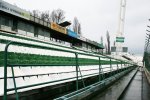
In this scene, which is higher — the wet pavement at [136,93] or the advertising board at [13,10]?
the advertising board at [13,10]

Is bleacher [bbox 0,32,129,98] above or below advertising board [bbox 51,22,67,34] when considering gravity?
below

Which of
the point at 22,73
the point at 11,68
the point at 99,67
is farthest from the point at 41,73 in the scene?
the point at 99,67

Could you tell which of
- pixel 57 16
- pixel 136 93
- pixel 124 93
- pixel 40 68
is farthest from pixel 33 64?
pixel 57 16

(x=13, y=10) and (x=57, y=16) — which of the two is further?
(x=57, y=16)

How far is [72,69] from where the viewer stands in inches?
285

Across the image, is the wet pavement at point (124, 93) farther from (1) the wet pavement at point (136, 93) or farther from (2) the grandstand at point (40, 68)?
(2) the grandstand at point (40, 68)

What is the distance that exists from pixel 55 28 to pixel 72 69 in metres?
27.1

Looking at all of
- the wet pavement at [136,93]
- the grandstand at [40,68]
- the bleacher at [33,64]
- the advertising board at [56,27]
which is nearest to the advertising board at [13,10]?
the advertising board at [56,27]

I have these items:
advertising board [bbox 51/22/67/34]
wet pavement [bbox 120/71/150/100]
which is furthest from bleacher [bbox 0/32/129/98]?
advertising board [bbox 51/22/67/34]

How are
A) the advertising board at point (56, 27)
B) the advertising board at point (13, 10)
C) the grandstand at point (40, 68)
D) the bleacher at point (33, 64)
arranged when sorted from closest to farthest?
the grandstand at point (40, 68), the bleacher at point (33, 64), the advertising board at point (13, 10), the advertising board at point (56, 27)

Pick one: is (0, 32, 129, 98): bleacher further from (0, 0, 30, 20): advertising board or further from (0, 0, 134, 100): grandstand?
(0, 0, 30, 20): advertising board

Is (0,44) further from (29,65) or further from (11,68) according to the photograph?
(11,68)

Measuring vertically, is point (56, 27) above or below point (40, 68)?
above

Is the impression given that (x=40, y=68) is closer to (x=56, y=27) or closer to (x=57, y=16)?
(x=56, y=27)
